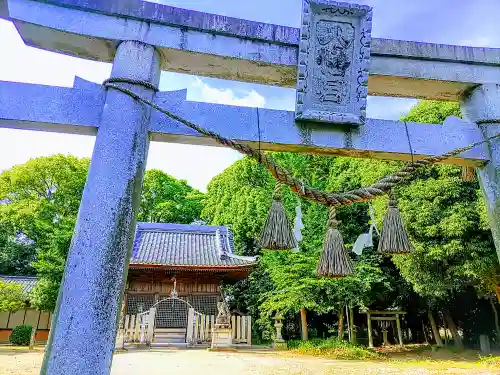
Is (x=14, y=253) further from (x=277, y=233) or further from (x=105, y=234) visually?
(x=277, y=233)

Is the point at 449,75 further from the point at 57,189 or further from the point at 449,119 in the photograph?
the point at 57,189

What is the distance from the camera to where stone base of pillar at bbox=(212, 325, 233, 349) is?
464 inches

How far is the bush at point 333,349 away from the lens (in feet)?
38.8

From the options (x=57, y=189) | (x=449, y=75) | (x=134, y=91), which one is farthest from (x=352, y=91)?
(x=57, y=189)

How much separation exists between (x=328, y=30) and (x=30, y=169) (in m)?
24.7

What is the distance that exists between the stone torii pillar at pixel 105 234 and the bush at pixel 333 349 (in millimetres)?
10900

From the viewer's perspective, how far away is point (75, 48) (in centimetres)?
317

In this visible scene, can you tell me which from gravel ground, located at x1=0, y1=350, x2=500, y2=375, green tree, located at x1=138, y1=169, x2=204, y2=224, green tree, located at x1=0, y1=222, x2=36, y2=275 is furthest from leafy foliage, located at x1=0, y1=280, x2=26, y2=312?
green tree, located at x1=138, y1=169, x2=204, y2=224

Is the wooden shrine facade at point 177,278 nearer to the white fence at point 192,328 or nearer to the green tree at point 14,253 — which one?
the white fence at point 192,328

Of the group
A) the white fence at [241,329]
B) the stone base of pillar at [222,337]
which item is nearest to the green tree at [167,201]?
the white fence at [241,329]

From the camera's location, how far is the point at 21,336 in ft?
47.4

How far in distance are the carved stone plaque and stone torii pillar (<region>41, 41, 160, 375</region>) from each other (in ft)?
4.30

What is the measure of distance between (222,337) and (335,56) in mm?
10736

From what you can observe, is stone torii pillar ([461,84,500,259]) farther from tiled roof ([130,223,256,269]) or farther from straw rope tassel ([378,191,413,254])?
tiled roof ([130,223,256,269])
